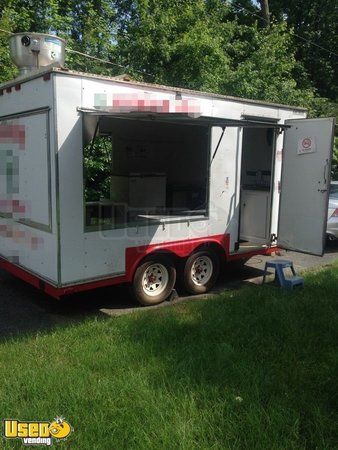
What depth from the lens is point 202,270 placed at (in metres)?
6.48

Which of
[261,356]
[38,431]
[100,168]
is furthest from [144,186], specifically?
[38,431]

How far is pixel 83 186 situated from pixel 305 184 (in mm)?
3508

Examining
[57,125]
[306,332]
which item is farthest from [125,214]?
[306,332]

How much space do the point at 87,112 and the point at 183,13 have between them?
399 inches

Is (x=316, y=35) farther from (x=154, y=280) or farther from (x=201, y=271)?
(x=154, y=280)

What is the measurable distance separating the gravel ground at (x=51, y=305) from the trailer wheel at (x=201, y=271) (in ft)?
0.57

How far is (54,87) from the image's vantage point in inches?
178

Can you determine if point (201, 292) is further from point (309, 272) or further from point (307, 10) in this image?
point (307, 10)

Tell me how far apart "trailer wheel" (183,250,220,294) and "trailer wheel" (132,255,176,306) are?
11.4 inches

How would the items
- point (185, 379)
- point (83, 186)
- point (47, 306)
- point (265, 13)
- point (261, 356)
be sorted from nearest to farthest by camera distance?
point (185, 379) < point (261, 356) < point (83, 186) < point (47, 306) < point (265, 13)

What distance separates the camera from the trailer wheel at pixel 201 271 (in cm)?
621

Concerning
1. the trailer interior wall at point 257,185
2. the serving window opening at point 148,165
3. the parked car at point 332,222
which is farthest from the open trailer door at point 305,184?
the parked car at point 332,222

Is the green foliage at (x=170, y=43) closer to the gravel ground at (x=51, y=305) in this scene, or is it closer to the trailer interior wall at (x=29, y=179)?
the trailer interior wall at (x=29, y=179)

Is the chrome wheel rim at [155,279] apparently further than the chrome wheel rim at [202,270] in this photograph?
No
